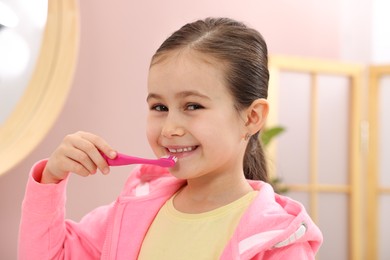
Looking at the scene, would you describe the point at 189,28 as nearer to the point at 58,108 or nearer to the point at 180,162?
the point at 180,162

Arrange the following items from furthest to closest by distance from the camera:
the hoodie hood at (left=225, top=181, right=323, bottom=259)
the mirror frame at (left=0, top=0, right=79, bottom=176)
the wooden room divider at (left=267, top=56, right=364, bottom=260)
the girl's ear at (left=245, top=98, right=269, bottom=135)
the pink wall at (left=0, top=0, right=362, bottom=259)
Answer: the wooden room divider at (left=267, top=56, right=364, bottom=260), the pink wall at (left=0, top=0, right=362, bottom=259), the mirror frame at (left=0, top=0, right=79, bottom=176), the girl's ear at (left=245, top=98, right=269, bottom=135), the hoodie hood at (left=225, top=181, right=323, bottom=259)

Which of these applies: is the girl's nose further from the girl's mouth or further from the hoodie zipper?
the hoodie zipper

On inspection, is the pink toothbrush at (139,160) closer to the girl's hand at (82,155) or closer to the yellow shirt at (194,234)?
the girl's hand at (82,155)

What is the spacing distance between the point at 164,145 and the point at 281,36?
215 cm

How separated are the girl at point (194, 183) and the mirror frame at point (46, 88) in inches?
27.8

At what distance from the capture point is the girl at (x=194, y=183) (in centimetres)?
98

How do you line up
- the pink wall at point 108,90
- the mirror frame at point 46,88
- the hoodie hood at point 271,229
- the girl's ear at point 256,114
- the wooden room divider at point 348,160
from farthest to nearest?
the wooden room divider at point 348,160 < the pink wall at point 108,90 < the mirror frame at point 46,88 < the girl's ear at point 256,114 < the hoodie hood at point 271,229

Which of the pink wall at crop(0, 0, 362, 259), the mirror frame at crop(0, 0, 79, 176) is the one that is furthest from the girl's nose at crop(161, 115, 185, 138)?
the pink wall at crop(0, 0, 362, 259)

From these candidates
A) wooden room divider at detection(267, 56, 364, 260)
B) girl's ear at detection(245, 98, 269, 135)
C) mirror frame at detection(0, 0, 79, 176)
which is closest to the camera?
girl's ear at detection(245, 98, 269, 135)

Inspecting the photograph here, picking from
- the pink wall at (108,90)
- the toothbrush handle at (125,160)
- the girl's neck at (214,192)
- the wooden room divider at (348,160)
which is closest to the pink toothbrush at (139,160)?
the toothbrush handle at (125,160)

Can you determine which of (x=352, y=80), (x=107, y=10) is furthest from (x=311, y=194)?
(x=107, y=10)

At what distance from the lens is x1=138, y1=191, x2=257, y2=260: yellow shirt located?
101 cm

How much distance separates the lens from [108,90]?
227 centimetres

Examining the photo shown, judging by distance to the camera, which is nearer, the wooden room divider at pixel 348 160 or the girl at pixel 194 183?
the girl at pixel 194 183
